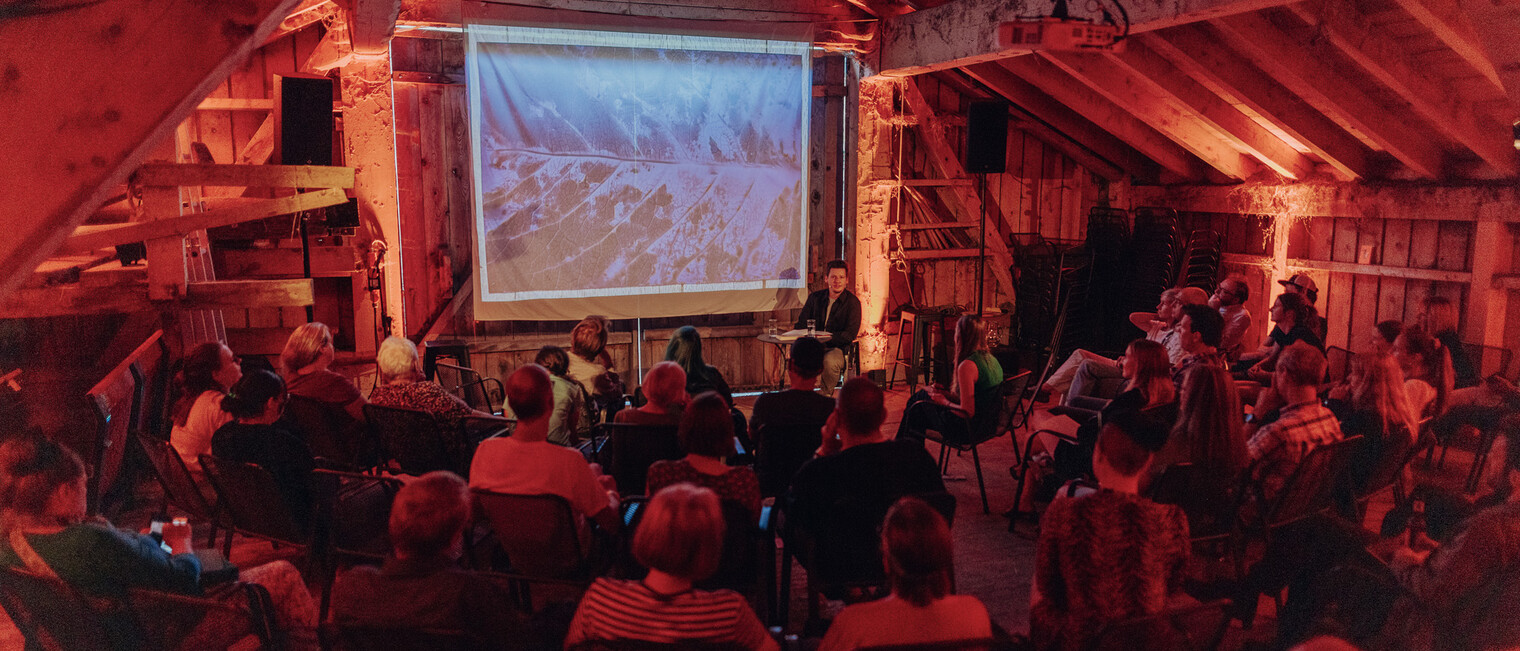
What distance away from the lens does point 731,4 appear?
7.17 metres

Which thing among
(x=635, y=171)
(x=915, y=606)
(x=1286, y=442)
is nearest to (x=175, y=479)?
(x=915, y=606)

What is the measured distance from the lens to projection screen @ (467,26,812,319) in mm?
6652

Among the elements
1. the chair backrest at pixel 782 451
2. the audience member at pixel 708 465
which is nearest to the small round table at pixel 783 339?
the chair backrest at pixel 782 451

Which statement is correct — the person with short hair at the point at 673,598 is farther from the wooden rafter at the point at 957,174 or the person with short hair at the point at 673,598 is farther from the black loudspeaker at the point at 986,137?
the wooden rafter at the point at 957,174

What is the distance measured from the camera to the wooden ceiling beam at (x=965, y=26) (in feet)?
15.1

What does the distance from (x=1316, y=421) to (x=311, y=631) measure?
377 centimetres

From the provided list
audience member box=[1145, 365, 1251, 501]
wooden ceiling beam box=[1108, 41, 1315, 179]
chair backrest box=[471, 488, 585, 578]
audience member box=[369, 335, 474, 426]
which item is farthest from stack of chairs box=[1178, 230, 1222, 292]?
chair backrest box=[471, 488, 585, 578]

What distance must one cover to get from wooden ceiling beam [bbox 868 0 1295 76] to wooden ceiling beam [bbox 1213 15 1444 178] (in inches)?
10.4

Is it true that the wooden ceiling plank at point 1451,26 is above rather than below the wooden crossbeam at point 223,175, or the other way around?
above

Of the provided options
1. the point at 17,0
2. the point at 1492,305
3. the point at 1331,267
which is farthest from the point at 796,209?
the point at 17,0

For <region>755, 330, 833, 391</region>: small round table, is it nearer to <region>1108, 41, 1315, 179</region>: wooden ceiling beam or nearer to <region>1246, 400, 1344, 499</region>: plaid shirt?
<region>1108, 41, 1315, 179</region>: wooden ceiling beam

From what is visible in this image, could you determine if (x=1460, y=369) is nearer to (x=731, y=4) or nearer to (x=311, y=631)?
(x=731, y=4)

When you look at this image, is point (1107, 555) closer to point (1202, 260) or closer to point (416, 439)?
point (416, 439)

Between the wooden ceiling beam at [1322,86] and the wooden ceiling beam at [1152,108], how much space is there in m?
0.91
